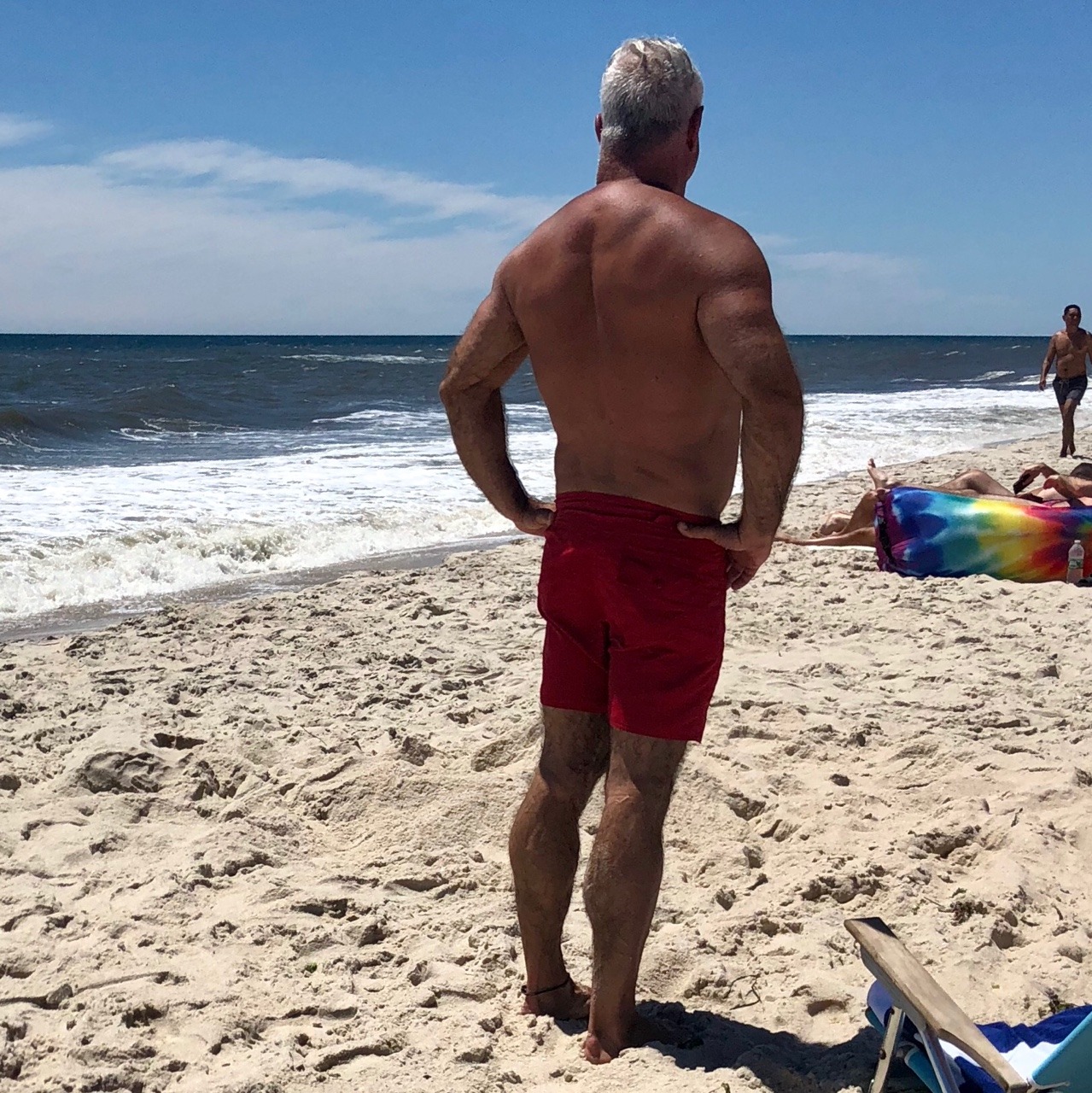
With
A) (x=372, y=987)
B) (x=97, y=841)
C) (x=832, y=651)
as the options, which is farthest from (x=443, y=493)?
(x=372, y=987)

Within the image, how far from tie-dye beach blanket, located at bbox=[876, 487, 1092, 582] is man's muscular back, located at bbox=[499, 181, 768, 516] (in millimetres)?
4275

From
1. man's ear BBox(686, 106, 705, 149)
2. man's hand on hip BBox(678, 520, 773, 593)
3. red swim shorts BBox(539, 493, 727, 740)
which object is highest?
man's ear BBox(686, 106, 705, 149)

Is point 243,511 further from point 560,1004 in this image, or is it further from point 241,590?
point 560,1004

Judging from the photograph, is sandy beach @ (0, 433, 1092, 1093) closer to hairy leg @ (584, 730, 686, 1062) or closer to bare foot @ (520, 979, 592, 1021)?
bare foot @ (520, 979, 592, 1021)

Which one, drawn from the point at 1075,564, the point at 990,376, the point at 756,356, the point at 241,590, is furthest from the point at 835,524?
the point at 990,376

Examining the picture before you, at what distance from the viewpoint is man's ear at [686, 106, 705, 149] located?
2072mm

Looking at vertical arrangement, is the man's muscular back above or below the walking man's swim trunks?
below

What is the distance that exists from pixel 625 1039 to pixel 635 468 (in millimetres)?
1071

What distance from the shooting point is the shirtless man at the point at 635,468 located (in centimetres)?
195

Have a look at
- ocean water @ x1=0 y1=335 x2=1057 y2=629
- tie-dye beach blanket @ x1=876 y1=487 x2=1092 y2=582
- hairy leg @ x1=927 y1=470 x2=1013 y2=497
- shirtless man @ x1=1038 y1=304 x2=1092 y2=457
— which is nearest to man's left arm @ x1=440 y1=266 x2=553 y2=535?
tie-dye beach blanket @ x1=876 y1=487 x2=1092 y2=582

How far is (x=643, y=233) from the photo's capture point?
197 centimetres

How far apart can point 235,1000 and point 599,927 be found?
80 cm

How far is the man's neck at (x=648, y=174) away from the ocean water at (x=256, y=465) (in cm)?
511

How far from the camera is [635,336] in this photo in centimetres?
201
